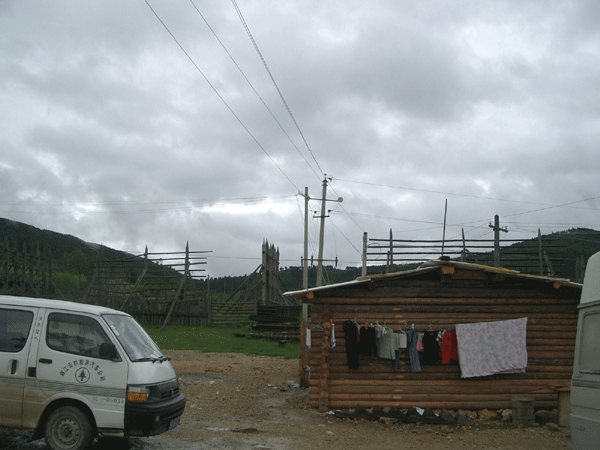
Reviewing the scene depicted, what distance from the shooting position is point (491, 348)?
1176cm

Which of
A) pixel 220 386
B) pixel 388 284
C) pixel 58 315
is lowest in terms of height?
pixel 220 386

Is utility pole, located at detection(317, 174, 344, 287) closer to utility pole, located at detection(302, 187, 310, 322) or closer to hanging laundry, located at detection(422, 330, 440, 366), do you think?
utility pole, located at detection(302, 187, 310, 322)

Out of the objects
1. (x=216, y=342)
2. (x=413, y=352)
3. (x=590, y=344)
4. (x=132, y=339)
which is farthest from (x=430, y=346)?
(x=216, y=342)

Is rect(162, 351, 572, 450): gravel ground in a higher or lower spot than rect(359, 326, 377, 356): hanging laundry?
lower

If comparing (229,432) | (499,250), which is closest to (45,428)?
(229,432)

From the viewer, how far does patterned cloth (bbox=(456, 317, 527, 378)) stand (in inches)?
462

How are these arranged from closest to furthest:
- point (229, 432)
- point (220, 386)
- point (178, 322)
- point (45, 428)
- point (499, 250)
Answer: point (45, 428) → point (229, 432) → point (220, 386) → point (499, 250) → point (178, 322)

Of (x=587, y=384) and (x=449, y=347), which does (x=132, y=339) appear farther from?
(x=449, y=347)

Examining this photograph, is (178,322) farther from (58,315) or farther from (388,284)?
(58,315)

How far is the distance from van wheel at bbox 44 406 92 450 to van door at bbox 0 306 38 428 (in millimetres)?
421

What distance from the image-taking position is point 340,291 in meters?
12.1

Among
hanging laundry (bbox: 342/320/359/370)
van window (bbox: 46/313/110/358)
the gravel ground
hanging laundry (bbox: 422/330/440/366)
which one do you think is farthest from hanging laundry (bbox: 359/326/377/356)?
van window (bbox: 46/313/110/358)

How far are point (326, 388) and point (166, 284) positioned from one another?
19.3 metres

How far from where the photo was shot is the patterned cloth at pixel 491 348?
1173 centimetres
